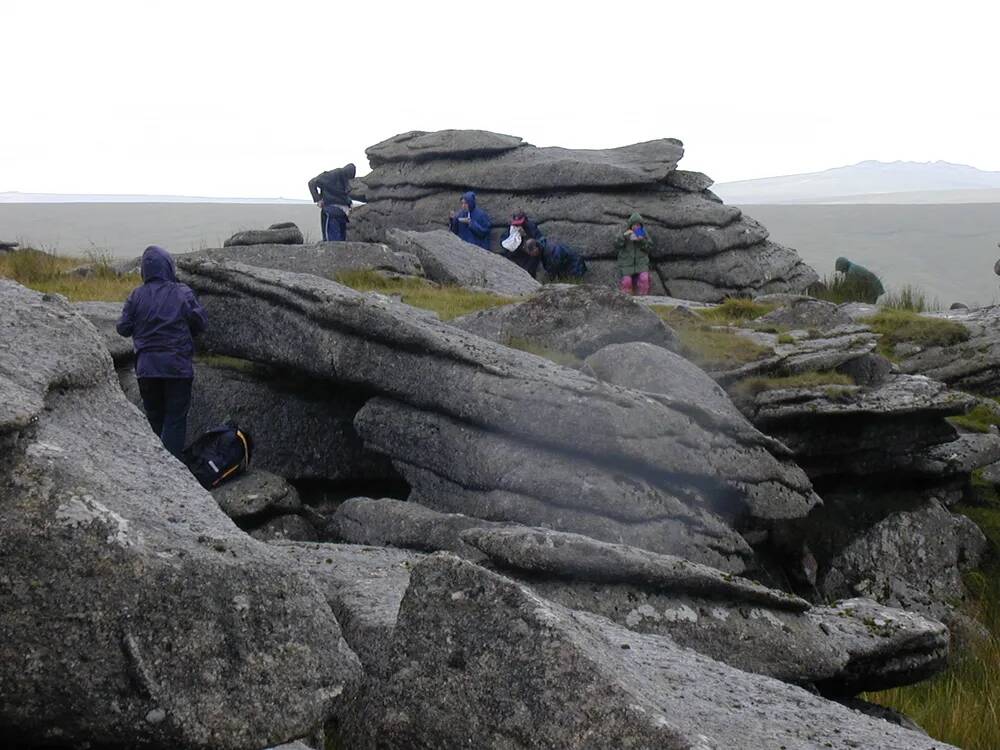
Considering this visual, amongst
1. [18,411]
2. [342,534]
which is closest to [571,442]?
[342,534]

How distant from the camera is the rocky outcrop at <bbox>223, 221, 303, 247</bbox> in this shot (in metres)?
29.1

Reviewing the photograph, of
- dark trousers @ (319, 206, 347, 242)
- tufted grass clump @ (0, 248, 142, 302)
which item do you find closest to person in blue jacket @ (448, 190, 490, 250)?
dark trousers @ (319, 206, 347, 242)

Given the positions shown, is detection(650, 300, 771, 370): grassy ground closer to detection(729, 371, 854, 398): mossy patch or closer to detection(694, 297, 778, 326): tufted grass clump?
detection(694, 297, 778, 326): tufted grass clump

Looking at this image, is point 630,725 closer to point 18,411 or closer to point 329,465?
point 18,411

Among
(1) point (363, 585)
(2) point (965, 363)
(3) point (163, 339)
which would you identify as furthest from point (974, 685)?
(3) point (163, 339)

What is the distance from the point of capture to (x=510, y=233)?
106 feet

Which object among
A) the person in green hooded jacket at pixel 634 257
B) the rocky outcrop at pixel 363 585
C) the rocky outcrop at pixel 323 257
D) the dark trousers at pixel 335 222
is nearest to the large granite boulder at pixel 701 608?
the rocky outcrop at pixel 363 585

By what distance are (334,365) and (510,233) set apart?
17.9 meters

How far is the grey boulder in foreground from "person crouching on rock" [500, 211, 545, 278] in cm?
2527

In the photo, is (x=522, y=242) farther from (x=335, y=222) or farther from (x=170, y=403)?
(x=170, y=403)

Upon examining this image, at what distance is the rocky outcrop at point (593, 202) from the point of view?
110 ft

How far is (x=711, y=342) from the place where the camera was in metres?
18.9

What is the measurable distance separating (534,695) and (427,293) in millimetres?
18056

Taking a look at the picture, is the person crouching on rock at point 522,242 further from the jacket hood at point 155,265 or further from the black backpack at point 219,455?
the black backpack at point 219,455
